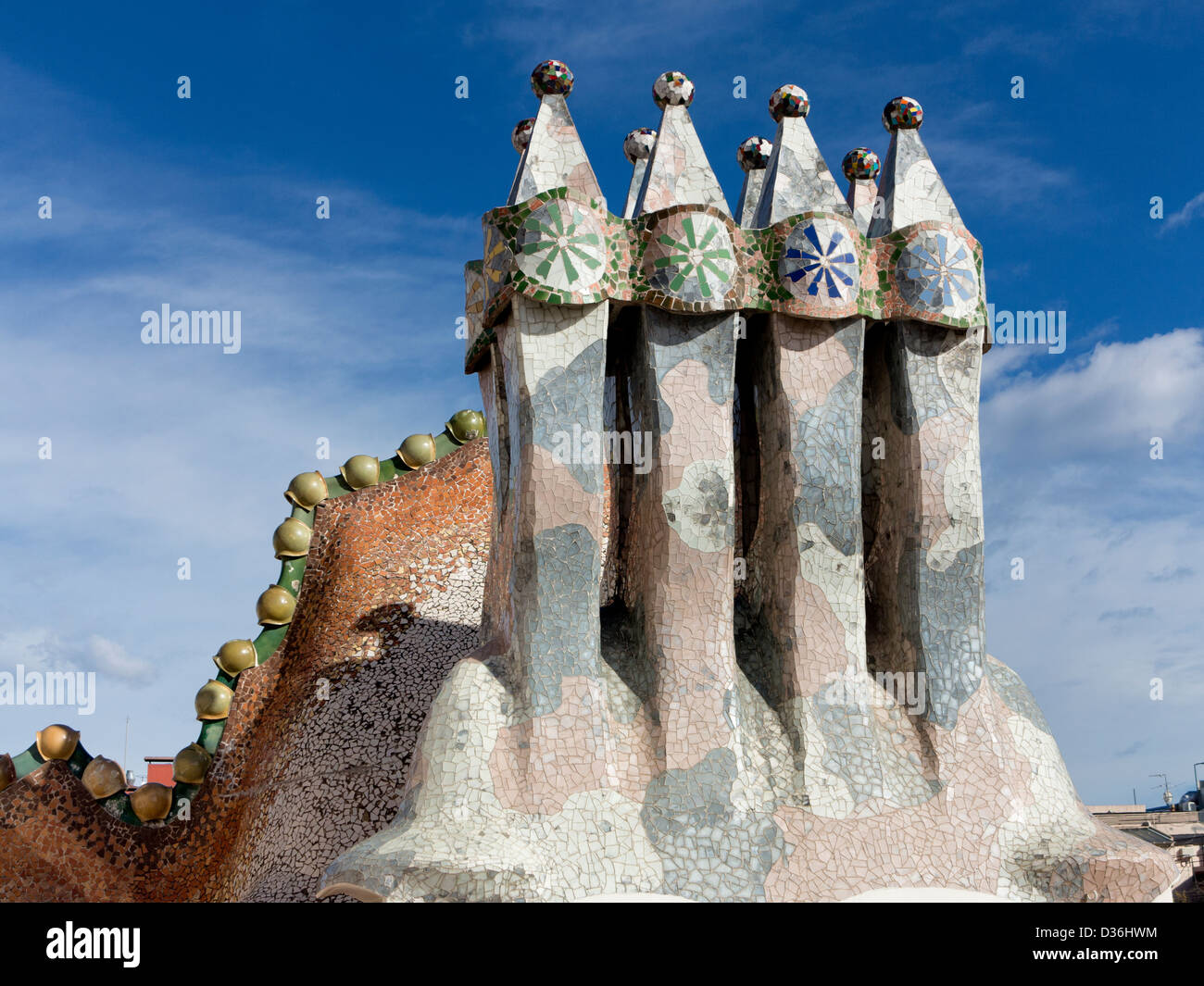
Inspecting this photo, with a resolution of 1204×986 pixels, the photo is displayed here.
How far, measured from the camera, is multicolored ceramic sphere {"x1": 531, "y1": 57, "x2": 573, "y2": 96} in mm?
7746

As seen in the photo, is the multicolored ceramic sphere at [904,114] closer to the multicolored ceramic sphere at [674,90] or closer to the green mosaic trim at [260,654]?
the multicolored ceramic sphere at [674,90]

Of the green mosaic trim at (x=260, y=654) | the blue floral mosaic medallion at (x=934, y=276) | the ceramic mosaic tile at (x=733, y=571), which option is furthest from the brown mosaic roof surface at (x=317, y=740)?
the blue floral mosaic medallion at (x=934, y=276)

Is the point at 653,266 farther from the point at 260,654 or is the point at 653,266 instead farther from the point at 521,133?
the point at 260,654

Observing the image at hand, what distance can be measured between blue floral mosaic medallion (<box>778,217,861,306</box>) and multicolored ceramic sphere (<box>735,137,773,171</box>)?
144 centimetres

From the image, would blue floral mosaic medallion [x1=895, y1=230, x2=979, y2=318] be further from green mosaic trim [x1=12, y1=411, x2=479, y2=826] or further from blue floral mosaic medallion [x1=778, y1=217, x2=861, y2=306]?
green mosaic trim [x1=12, y1=411, x2=479, y2=826]

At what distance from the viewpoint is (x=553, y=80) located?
7746mm

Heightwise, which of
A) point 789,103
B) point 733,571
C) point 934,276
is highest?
point 789,103

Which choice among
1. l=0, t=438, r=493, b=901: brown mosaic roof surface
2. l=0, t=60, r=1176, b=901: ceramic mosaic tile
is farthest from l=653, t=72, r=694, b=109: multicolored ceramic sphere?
l=0, t=438, r=493, b=901: brown mosaic roof surface

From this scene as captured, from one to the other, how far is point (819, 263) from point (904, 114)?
1492 mm

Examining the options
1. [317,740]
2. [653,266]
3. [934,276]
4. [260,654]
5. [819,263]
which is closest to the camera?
[653,266]

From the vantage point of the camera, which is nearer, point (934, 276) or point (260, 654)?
point (934, 276)

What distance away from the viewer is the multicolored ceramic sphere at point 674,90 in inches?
313

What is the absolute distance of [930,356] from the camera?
25.7 feet

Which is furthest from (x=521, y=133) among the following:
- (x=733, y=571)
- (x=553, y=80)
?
(x=733, y=571)
